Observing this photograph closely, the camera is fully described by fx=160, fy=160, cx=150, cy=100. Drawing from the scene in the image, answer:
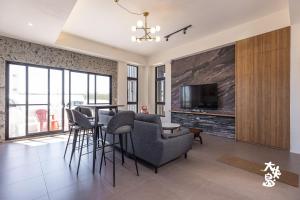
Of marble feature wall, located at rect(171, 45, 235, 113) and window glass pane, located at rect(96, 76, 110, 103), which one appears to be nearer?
marble feature wall, located at rect(171, 45, 235, 113)

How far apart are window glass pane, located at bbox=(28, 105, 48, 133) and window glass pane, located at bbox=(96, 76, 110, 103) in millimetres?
1885

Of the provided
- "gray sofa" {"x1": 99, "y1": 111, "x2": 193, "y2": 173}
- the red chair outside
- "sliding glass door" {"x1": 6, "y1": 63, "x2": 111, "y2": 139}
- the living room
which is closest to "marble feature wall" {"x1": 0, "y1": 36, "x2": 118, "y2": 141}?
the living room

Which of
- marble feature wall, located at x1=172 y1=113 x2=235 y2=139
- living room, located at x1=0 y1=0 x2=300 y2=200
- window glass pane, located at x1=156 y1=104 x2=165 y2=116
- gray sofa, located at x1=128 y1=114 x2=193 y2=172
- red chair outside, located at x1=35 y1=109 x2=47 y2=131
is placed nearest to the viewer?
living room, located at x1=0 y1=0 x2=300 y2=200

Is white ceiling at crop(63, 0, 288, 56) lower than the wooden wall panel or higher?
higher

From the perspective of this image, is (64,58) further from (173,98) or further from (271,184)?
(271,184)

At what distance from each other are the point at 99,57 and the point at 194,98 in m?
4.04

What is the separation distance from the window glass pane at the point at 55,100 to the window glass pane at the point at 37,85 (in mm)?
171

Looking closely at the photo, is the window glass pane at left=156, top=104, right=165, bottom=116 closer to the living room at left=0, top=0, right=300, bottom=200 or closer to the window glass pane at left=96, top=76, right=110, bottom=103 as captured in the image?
the living room at left=0, top=0, right=300, bottom=200

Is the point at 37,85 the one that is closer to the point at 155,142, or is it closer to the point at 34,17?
the point at 34,17

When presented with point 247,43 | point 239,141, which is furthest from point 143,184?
point 247,43

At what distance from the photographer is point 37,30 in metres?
3.98

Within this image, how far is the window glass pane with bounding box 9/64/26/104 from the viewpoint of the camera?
4.59 m

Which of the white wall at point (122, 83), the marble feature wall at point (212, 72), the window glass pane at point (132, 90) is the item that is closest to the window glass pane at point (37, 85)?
the white wall at point (122, 83)

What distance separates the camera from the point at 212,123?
5336 millimetres
